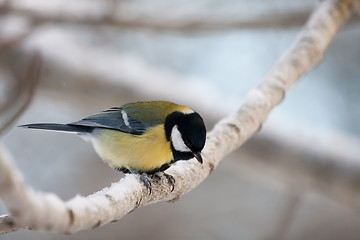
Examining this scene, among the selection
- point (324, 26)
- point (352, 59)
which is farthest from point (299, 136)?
point (352, 59)

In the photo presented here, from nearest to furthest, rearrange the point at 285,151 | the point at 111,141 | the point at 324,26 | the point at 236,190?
the point at 111,141, the point at 324,26, the point at 285,151, the point at 236,190

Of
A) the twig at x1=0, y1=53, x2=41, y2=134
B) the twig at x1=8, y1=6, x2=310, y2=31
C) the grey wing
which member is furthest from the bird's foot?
the twig at x1=8, y1=6, x2=310, y2=31

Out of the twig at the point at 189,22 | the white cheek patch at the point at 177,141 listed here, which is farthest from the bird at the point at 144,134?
the twig at the point at 189,22

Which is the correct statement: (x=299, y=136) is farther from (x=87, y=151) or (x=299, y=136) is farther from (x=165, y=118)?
(x=87, y=151)

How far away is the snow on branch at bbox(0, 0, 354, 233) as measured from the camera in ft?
2.07

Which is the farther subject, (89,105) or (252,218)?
(252,218)

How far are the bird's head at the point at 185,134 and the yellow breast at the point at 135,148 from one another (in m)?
0.02

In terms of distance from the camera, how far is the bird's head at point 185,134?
125 centimetres

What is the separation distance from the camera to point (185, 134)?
1325 millimetres

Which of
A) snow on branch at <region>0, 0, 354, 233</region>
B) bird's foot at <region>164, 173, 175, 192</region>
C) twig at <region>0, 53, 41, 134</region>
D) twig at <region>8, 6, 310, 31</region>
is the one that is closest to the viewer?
snow on branch at <region>0, 0, 354, 233</region>

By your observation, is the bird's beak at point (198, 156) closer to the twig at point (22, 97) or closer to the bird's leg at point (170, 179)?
the bird's leg at point (170, 179)

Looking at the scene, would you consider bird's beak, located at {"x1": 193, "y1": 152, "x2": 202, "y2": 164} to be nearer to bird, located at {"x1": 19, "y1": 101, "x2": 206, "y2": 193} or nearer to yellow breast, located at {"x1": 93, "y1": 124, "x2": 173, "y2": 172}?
bird, located at {"x1": 19, "y1": 101, "x2": 206, "y2": 193}

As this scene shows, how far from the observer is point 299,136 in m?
2.03

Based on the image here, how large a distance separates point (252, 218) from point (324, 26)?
4.07 feet
